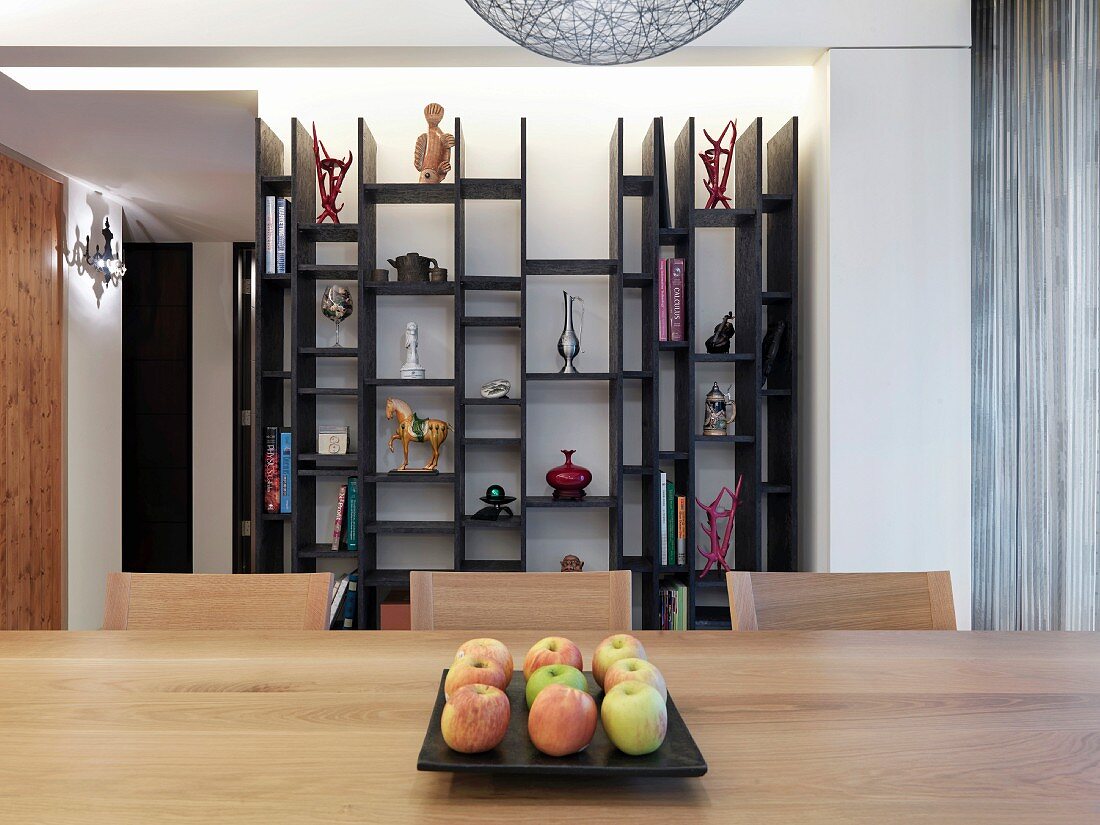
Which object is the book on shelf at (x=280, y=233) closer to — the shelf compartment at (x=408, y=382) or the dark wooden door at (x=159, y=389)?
the shelf compartment at (x=408, y=382)

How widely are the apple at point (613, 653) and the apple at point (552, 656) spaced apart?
26mm

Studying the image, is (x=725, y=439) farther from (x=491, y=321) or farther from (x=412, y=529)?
(x=412, y=529)

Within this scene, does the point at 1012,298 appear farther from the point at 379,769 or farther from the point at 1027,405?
the point at 379,769

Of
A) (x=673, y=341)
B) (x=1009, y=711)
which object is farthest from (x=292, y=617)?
(x=673, y=341)

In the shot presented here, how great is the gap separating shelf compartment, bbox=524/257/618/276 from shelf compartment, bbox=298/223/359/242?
0.65 m

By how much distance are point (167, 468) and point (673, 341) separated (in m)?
4.78

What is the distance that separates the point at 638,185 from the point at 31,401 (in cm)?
338

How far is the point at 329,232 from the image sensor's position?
300 cm

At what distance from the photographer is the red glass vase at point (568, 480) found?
2949mm

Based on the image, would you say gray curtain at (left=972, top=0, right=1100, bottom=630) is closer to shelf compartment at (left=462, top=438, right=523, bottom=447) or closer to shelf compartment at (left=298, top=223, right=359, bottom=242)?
shelf compartment at (left=462, top=438, right=523, bottom=447)

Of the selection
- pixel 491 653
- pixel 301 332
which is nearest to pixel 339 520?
pixel 301 332

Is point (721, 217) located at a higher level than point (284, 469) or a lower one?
higher

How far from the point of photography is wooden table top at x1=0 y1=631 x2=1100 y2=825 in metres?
0.86

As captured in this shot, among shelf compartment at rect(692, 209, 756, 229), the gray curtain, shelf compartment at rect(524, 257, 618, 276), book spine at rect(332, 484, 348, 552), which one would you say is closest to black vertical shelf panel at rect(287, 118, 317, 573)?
book spine at rect(332, 484, 348, 552)
